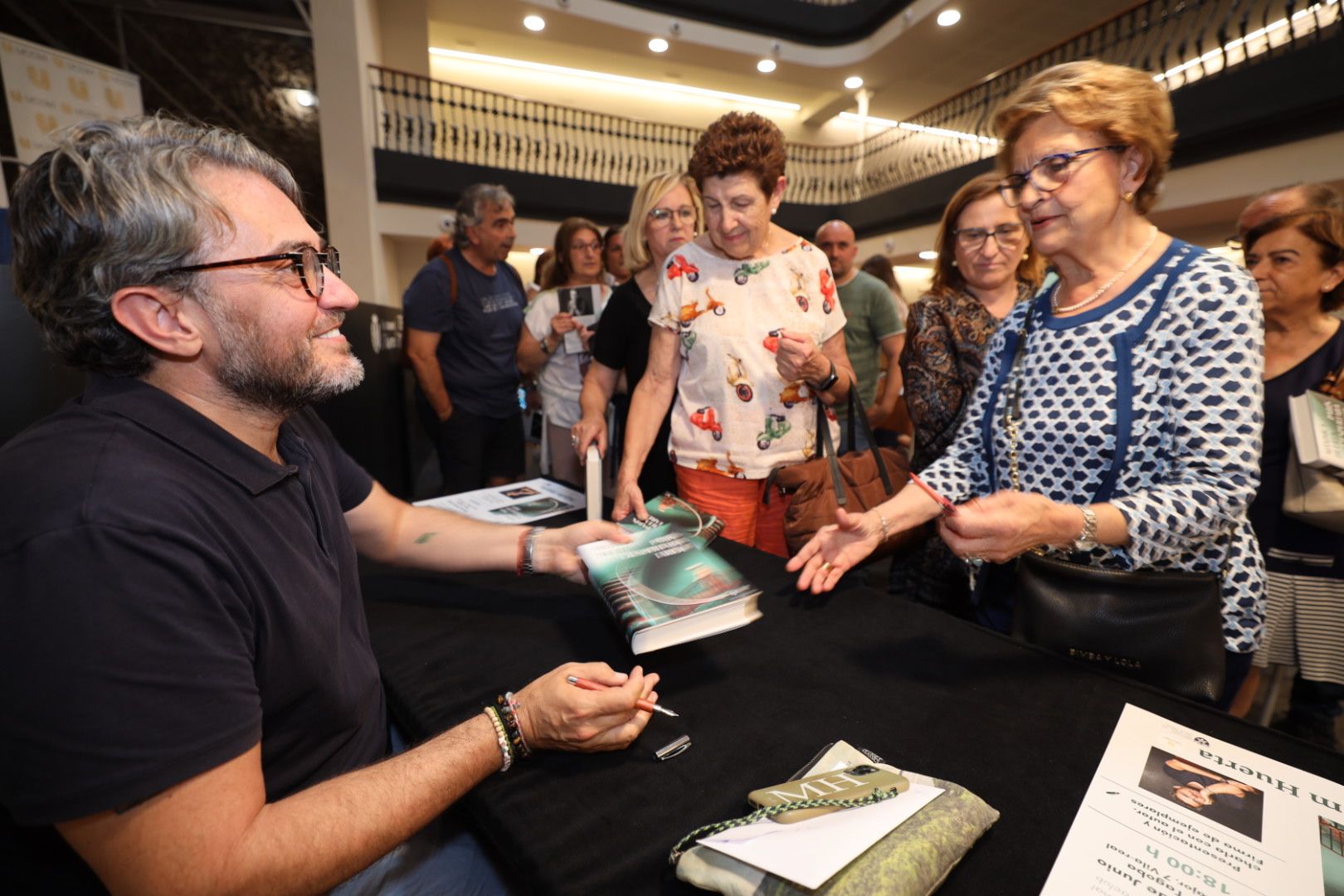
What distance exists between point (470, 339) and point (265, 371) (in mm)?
2499

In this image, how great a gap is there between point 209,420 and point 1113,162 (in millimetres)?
1454

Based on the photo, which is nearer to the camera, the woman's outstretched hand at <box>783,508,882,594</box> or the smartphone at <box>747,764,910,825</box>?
the smartphone at <box>747,764,910,825</box>

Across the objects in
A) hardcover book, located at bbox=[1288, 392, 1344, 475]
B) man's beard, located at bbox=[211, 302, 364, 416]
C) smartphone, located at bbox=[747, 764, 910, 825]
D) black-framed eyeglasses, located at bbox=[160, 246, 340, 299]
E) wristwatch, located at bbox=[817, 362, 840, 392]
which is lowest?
smartphone, located at bbox=[747, 764, 910, 825]

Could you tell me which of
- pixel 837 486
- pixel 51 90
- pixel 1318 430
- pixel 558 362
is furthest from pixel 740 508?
pixel 51 90

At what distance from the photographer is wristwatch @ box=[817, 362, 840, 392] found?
160cm

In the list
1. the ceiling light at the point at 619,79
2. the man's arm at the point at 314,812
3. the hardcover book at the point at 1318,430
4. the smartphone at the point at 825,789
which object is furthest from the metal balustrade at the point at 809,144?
the man's arm at the point at 314,812

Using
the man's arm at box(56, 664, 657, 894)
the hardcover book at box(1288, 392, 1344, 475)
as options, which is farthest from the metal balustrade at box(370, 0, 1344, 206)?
the man's arm at box(56, 664, 657, 894)

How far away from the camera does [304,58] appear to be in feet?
26.9

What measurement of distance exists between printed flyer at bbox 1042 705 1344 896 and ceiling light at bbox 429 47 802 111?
13806 millimetres

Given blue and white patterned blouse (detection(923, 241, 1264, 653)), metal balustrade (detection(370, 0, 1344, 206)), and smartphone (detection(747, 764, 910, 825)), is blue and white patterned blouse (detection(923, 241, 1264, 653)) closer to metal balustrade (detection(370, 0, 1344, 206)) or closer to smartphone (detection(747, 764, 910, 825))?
smartphone (detection(747, 764, 910, 825))

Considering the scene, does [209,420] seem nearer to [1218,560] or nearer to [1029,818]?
[1029,818]

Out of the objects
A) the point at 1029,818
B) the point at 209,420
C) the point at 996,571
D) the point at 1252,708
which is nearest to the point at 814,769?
the point at 1029,818

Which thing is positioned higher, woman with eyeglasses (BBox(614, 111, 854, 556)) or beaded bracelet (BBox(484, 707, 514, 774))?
woman with eyeglasses (BBox(614, 111, 854, 556))

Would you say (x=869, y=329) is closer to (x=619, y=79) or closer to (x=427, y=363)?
(x=427, y=363)
